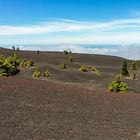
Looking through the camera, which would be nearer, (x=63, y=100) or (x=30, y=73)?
(x=63, y=100)

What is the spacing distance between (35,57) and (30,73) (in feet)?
128

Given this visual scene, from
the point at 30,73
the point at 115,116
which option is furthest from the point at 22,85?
the point at 30,73

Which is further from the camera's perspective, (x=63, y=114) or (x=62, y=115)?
(x=63, y=114)

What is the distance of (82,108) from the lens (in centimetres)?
3294

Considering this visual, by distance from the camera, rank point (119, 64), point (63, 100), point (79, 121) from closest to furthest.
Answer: point (79, 121), point (63, 100), point (119, 64)

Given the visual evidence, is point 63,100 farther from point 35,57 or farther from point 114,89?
point 35,57

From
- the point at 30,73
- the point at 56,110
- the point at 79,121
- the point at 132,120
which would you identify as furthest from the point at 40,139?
the point at 30,73

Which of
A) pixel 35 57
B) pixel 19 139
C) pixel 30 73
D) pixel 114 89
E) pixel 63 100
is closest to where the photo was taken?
pixel 19 139

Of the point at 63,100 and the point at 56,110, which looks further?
the point at 63,100

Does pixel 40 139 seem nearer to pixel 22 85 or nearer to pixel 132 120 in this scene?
pixel 132 120

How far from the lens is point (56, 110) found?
30422 mm

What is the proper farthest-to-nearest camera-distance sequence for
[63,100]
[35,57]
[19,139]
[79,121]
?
[35,57]
[63,100]
[79,121]
[19,139]

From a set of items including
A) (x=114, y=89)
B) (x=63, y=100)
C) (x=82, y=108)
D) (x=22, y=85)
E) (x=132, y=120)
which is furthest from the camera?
(x=114, y=89)

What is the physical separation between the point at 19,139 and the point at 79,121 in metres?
7.48
